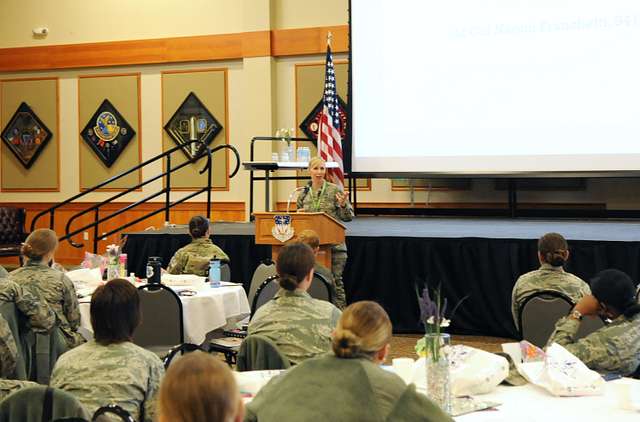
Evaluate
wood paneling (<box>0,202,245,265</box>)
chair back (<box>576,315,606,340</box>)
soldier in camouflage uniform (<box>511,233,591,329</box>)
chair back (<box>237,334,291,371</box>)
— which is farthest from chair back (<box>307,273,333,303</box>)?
wood paneling (<box>0,202,245,265</box>)

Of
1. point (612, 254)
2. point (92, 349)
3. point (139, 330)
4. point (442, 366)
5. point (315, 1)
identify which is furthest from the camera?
point (315, 1)

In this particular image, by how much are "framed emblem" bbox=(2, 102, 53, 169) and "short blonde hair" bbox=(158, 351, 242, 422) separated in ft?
42.3

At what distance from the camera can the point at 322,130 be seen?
10.2 m

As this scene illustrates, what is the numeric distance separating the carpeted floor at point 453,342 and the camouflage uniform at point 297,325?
11.5 ft

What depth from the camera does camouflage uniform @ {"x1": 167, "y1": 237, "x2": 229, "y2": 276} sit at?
6527 mm

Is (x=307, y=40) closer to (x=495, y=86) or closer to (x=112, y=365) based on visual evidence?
(x=495, y=86)

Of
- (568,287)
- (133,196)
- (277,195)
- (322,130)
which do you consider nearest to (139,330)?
(568,287)

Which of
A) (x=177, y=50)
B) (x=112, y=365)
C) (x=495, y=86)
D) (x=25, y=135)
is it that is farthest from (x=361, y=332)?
(x=25, y=135)

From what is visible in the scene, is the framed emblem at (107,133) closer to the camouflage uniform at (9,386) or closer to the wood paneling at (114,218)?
the wood paneling at (114,218)

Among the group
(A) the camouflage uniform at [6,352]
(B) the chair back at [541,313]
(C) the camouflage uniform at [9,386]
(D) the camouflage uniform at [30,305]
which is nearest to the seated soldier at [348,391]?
(C) the camouflage uniform at [9,386]

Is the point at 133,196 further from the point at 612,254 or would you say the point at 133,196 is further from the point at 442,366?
the point at 442,366

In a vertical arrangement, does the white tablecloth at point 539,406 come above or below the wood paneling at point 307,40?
below

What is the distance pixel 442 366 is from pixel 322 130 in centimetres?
784

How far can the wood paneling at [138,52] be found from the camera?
1259 centimetres
